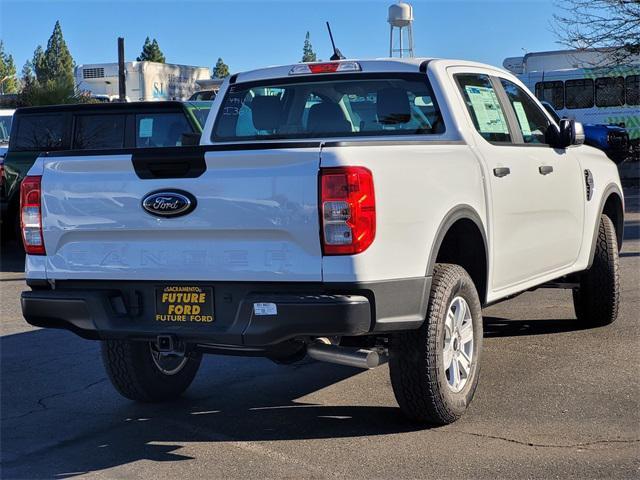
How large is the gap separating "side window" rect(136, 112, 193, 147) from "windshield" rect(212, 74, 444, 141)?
5.52m

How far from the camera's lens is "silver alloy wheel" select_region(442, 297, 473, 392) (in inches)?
208

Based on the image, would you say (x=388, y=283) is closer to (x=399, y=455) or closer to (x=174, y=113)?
(x=399, y=455)

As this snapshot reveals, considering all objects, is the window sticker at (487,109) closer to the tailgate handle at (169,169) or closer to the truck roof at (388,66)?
the truck roof at (388,66)

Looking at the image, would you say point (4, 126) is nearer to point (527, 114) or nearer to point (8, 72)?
point (527, 114)

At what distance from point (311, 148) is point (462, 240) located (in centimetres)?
146

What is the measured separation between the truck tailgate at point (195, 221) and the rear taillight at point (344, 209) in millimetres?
53

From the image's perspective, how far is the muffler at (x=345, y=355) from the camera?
4867 mm

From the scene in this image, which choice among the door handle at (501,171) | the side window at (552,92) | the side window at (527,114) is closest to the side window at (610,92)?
the side window at (552,92)

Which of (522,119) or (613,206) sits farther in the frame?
(613,206)

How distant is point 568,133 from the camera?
6875mm

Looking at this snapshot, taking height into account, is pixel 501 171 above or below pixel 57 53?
below

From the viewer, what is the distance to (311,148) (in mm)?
4605

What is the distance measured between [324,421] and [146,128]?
25.8 ft

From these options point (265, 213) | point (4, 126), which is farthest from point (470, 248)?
point (4, 126)
